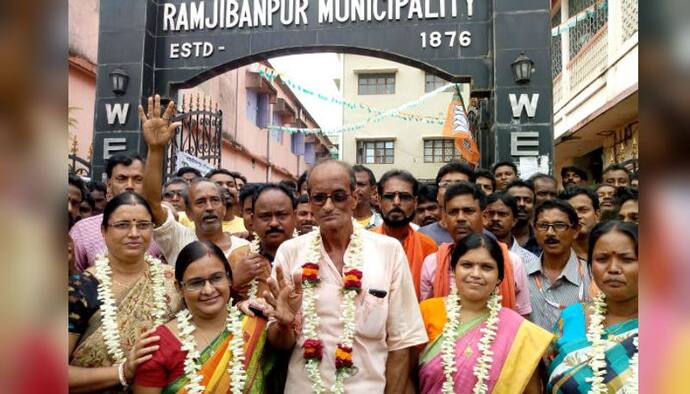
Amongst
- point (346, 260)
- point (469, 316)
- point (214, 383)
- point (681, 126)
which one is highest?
point (681, 126)

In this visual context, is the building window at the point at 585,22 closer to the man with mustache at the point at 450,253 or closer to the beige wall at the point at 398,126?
the man with mustache at the point at 450,253

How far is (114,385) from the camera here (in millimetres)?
2244

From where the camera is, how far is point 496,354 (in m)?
2.59

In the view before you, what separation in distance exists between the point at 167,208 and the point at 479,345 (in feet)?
6.51

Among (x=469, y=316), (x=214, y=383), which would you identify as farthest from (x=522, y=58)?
(x=214, y=383)

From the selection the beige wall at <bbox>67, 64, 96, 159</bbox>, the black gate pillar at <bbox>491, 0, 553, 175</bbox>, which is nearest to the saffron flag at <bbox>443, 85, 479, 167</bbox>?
the black gate pillar at <bbox>491, 0, 553, 175</bbox>

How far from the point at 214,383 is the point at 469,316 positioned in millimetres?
1244

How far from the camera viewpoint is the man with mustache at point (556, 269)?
3254mm

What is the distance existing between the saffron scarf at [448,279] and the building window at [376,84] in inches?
814

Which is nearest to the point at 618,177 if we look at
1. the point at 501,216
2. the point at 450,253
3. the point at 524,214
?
the point at 524,214

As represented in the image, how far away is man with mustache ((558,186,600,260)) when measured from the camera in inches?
155

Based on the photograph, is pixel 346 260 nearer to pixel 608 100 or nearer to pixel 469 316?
pixel 469 316

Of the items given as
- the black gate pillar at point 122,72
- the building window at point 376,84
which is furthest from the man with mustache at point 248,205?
the building window at point 376,84

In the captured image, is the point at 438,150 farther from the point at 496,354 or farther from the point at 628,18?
the point at 496,354
